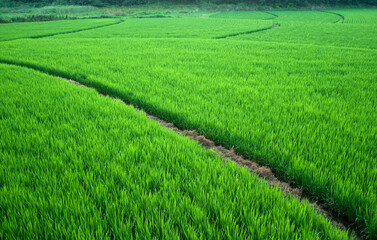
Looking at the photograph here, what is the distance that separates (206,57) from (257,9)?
43453 millimetres

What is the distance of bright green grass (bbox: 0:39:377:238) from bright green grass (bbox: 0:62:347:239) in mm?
426

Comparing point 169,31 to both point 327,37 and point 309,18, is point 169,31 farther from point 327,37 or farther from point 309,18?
point 309,18

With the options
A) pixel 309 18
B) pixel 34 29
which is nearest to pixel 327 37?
pixel 309 18

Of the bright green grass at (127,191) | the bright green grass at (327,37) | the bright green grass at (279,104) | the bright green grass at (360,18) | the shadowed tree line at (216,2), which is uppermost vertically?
the shadowed tree line at (216,2)

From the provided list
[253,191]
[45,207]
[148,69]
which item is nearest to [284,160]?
[253,191]

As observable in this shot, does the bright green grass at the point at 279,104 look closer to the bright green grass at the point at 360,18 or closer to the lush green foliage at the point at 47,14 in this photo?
the bright green grass at the point at 360,18

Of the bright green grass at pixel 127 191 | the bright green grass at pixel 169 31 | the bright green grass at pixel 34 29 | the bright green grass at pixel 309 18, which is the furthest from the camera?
the bright green grass at pixel 309 18

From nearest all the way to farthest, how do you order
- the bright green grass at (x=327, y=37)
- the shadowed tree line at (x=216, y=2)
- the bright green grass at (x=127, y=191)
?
the bright green grass at (x=127, y=191)
the bright green grass at (x=327, y=37)
the shadowed tree line at (x=216, y=2)

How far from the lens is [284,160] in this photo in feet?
7.41

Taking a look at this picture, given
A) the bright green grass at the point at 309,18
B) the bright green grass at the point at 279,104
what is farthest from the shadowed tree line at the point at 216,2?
the bright green grass at the point at 279,104

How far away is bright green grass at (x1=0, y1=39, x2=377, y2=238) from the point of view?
195 centimetres

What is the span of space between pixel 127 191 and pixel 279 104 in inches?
110

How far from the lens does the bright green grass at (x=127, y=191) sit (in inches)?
53.4

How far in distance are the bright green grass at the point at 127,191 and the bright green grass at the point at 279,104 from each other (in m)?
0.43
